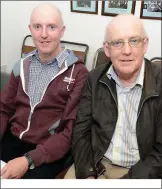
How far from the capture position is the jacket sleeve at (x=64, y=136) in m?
1.41

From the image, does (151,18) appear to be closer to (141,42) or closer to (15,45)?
(141,42)

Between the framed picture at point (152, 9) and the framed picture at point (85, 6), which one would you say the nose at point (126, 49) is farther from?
the framed picture at point (85, 6)

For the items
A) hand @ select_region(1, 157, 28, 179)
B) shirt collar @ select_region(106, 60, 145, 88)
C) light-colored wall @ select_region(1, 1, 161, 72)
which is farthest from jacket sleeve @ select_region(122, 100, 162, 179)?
light-colored wall @ select_region(1, 1, 161, 72)

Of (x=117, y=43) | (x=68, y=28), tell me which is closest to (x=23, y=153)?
(x=117, y=43)

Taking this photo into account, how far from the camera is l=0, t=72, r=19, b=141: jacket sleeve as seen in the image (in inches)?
65.2

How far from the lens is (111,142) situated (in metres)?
1.37

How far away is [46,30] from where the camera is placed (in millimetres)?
1463

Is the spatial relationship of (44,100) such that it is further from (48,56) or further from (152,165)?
(152,165)

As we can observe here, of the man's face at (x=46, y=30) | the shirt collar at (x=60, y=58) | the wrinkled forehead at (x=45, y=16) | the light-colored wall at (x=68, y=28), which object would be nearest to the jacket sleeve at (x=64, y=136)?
the shirt collar at (x=60, y=58)

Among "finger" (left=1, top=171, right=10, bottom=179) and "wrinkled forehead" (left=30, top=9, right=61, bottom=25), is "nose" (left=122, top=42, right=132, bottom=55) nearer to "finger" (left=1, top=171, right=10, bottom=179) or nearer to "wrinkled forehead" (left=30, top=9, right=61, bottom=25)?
"wrinkled forehead" (left=30, top=9, right=61, bottom=25)

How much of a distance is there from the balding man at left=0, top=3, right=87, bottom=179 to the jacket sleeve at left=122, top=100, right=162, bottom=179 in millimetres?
423

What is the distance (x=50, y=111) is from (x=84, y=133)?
A: 0.83 feet

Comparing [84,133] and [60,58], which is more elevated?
[60,58]

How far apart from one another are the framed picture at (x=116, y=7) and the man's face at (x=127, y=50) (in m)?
1.12
